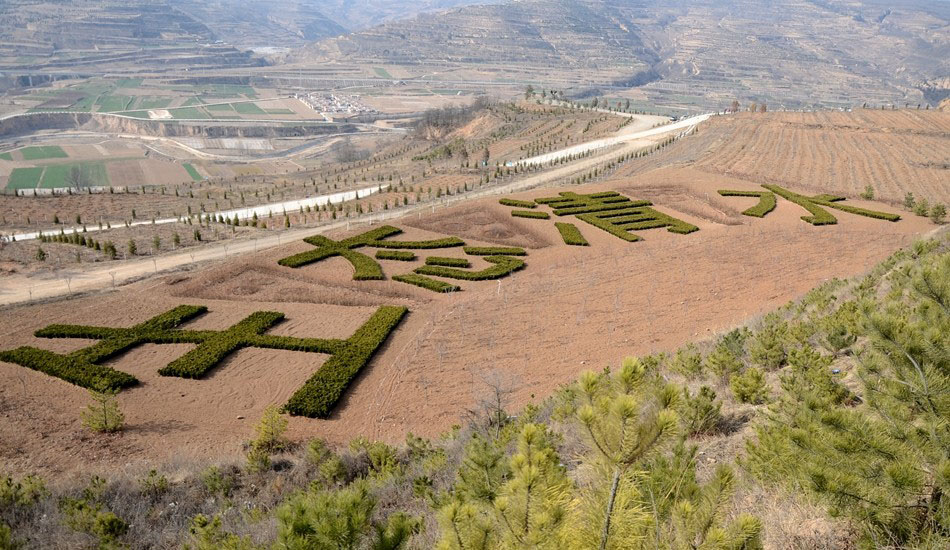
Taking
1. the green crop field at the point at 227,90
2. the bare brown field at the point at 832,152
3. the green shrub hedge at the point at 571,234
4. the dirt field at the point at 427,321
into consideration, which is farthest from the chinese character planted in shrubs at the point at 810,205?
the green crop field at the point at 227,90

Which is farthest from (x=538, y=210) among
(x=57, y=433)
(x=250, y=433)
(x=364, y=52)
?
(x=364, y=52)

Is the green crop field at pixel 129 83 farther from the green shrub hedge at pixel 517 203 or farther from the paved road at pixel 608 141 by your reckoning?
the green shrub hedge at pixel 517 203

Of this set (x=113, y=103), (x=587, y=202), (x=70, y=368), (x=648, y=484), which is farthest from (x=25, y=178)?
(x=648, y=484)

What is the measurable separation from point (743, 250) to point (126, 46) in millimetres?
213981

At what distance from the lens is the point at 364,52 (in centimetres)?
19800

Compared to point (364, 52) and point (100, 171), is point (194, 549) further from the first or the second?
point (364, 52)

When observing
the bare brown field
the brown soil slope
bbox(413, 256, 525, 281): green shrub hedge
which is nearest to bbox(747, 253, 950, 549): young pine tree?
the brown soil slope

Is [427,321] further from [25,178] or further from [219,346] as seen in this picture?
[25,178]

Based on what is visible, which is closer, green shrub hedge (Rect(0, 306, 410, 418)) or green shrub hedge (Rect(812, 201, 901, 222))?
green shrub hedge (Rect(0, 306, 410, 418))

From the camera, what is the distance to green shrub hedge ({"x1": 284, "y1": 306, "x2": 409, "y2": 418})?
14445mm

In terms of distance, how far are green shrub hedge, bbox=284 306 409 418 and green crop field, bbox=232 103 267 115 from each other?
381ft

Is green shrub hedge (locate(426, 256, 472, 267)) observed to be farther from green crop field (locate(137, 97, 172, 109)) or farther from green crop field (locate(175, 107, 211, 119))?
green crop field (locate(137, 97, 172, 109))

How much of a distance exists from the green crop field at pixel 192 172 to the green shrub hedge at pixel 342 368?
65373 mm

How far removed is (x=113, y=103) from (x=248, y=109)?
26.9m
